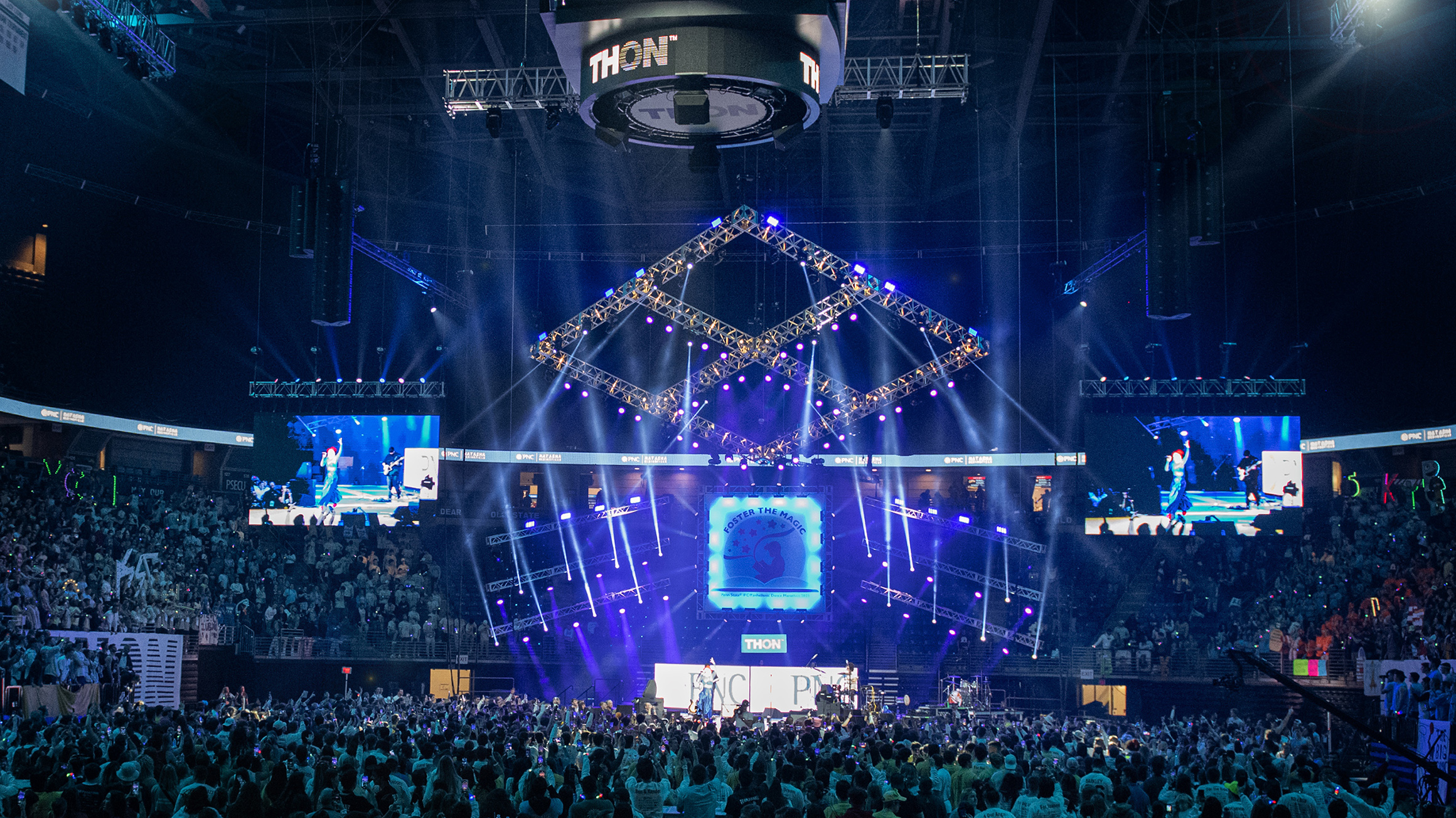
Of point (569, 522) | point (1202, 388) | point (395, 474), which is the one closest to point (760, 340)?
point (569, 522)

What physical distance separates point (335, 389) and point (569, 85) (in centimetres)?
1147

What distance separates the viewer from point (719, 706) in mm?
24516

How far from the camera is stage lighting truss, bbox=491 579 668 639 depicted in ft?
83.5

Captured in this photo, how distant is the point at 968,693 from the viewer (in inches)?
890

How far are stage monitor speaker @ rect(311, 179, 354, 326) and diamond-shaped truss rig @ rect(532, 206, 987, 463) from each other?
9.18 m

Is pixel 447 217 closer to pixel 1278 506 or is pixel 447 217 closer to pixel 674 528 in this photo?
pixel 674 528

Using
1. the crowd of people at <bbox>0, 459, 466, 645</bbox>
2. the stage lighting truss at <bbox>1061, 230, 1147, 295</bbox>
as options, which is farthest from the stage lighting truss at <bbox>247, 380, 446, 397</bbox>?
the stage lighting truss at <bbox>1061, 230, 1147, 295</bbox>

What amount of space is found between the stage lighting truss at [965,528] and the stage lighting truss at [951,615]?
176 centimetres

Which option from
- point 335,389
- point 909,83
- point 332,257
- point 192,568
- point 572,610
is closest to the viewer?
point 332,257

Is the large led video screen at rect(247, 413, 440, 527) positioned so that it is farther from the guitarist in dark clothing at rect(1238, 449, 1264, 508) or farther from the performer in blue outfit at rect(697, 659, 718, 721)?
the guitarist in dark clothing at rect(1238, 449, 1264, 508)

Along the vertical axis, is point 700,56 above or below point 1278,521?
above

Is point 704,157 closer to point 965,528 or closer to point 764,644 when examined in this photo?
point 764,644

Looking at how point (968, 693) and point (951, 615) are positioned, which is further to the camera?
point (951, 615)

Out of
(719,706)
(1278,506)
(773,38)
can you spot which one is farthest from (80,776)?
(1278,506)
